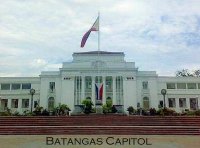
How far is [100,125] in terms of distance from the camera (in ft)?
85.3

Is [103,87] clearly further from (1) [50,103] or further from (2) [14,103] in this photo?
(2) [14,103]

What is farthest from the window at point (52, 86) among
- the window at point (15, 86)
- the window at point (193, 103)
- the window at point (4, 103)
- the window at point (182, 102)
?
the window at point (193, 103)

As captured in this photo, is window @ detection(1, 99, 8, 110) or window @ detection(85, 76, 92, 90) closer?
window @ detection(85, 76, 92, 90)

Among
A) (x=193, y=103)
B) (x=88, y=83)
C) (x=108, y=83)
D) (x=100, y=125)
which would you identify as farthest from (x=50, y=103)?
(x=100, y=125)

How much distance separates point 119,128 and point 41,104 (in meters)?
33.4

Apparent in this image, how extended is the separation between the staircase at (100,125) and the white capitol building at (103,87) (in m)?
26.6

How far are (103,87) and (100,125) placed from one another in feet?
95.2

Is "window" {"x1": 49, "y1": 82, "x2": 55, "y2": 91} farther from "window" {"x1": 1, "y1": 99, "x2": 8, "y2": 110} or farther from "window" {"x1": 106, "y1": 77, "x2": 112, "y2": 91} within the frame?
"window" {"x1": 106, "y1": 77, "x2": 112, "y2": 91}

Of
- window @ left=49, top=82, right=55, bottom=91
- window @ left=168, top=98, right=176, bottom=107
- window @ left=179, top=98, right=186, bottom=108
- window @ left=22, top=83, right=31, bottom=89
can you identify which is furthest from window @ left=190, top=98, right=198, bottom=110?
window @ left=22, top=83, right=31, bottom=89

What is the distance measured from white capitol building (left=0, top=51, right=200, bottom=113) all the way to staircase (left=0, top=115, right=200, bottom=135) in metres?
26.6

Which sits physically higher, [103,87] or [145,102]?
[103,87]

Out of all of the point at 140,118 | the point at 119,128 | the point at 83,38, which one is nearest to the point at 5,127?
the point at 119,128

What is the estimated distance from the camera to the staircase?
75.6 ft

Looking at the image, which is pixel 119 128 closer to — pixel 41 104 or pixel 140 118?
pixel 140 118
